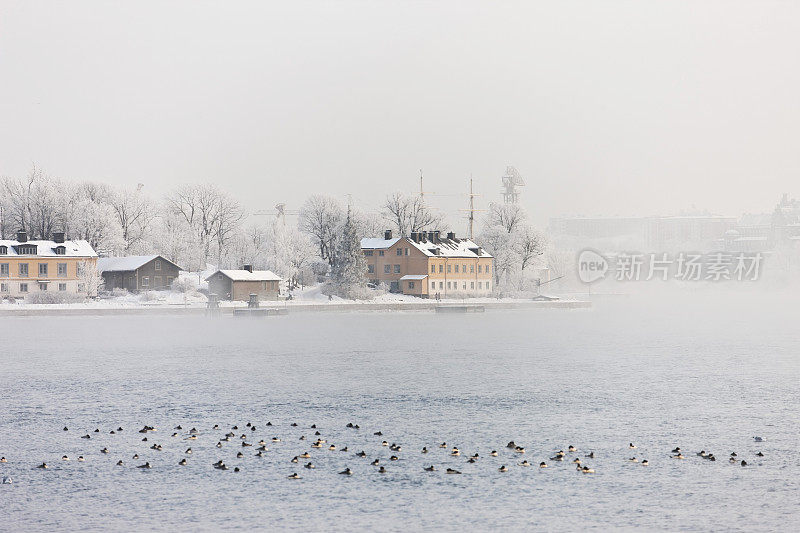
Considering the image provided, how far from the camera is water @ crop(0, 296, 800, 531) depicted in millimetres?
20750

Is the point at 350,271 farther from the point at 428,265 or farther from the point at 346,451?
the point at 346,451

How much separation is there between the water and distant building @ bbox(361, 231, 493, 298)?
202 feet

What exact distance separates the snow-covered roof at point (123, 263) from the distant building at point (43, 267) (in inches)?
140

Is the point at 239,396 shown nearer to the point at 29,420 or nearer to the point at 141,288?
the point at 29,420

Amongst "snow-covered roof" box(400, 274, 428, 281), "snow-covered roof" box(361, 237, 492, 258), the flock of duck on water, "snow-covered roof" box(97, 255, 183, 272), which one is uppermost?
"snow-covered roof" box(361, 237, 492, 258)

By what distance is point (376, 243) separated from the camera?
135m

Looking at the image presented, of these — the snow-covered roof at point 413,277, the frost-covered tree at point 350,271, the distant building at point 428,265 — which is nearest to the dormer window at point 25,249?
the frost-covered tree at point 350,271

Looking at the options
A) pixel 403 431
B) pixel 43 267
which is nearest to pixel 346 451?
pixel 403 431

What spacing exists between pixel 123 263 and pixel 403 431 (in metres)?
91.7

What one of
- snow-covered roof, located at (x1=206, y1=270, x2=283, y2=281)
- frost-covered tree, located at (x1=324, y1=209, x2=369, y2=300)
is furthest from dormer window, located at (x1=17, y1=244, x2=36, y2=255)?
frost-covered tree, located at (x1=324, y1=209, x2=369, y2=300)

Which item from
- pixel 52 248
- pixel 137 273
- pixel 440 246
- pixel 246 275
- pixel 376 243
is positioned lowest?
pixel 246 275

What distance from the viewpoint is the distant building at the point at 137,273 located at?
371ft

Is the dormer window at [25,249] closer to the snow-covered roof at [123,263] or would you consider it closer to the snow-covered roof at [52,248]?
the snow-covered roof at [52,248]

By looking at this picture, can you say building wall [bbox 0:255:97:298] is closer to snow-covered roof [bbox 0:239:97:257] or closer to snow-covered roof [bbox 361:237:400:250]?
snow-covered roof [bbox 0:239:97:257]
